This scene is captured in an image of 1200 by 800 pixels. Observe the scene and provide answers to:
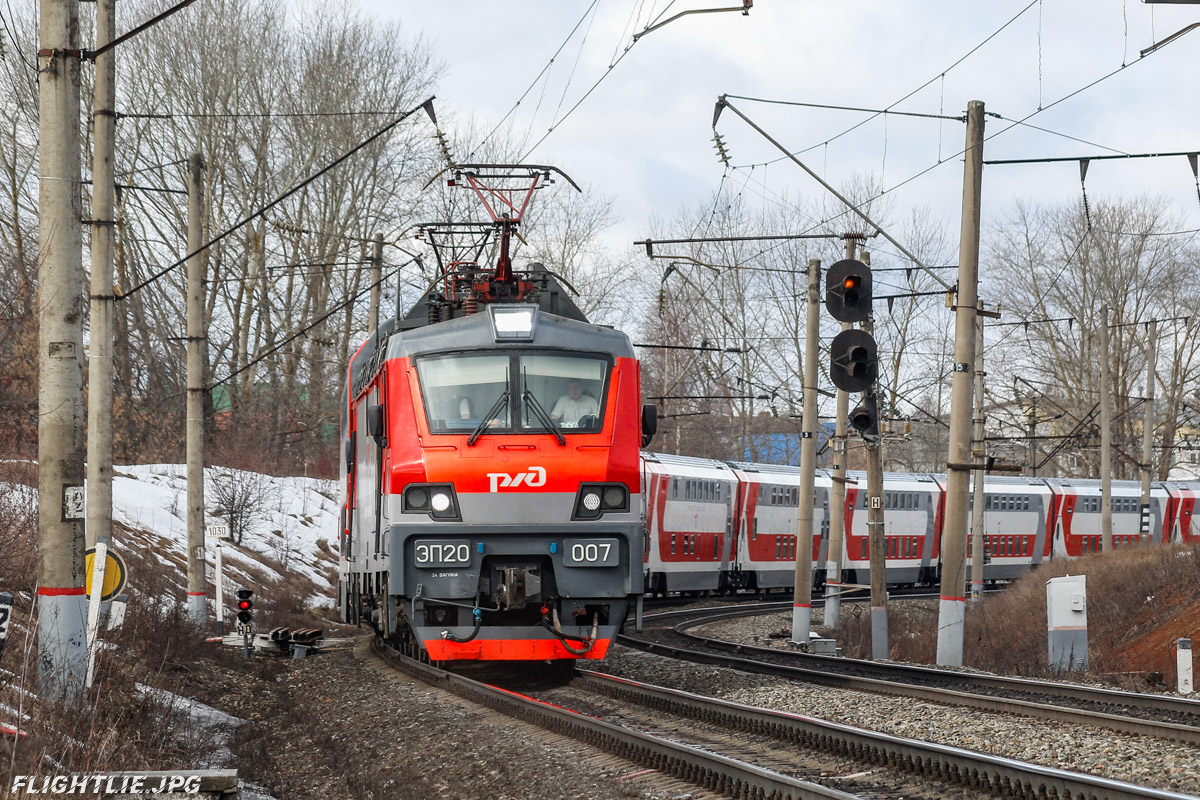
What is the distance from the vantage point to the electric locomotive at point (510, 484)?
35.9ft

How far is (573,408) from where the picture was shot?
11.4m

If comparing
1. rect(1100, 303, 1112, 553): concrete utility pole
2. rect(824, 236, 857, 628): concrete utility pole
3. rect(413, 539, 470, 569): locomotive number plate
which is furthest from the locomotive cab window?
rect(1100, 303, 1112, 553): concrete utility pole

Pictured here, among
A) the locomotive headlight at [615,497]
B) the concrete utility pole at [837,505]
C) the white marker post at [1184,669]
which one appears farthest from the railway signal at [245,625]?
the white marker post at [1184,669]

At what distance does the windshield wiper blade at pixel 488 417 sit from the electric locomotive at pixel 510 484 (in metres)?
0.02

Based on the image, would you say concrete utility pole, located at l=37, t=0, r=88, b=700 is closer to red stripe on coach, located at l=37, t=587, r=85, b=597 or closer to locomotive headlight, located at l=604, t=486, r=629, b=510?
red stripe on coach, located at l=37, t=587, r=85, b=597

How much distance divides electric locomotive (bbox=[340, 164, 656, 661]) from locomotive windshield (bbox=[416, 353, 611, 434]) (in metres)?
0.01

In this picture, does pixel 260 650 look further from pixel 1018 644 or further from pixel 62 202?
pixel 1018 644

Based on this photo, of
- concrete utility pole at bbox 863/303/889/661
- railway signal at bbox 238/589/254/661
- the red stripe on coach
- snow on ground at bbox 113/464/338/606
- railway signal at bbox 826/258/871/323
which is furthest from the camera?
snow on ground at bbox 113/464/338/606

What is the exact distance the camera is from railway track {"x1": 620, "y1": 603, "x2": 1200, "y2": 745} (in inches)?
364

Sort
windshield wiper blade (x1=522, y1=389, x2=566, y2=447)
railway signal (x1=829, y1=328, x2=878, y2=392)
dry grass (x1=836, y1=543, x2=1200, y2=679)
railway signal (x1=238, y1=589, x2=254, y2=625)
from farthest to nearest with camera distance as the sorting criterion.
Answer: dry grass (x1=836, y1=543, x2=1200, y2=679) < railway signal (x1=238, y1=589, x2=254, y2=625) < railway signal (x1=829, y1=328, x2=878, y2=392) < windshield wiper blade (x1=522, y1=389, x2=566, y2=447)

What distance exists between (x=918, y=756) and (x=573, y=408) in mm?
4712

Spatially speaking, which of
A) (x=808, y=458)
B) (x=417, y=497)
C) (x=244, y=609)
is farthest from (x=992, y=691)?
(x=244, y=609)

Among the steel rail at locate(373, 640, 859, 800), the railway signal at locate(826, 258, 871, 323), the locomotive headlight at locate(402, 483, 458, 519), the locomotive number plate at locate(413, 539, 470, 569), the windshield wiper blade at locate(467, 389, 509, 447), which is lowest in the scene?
the steel rail at locate(373, 640, 859, 800)

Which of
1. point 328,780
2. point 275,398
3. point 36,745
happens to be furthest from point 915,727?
point 275,398
